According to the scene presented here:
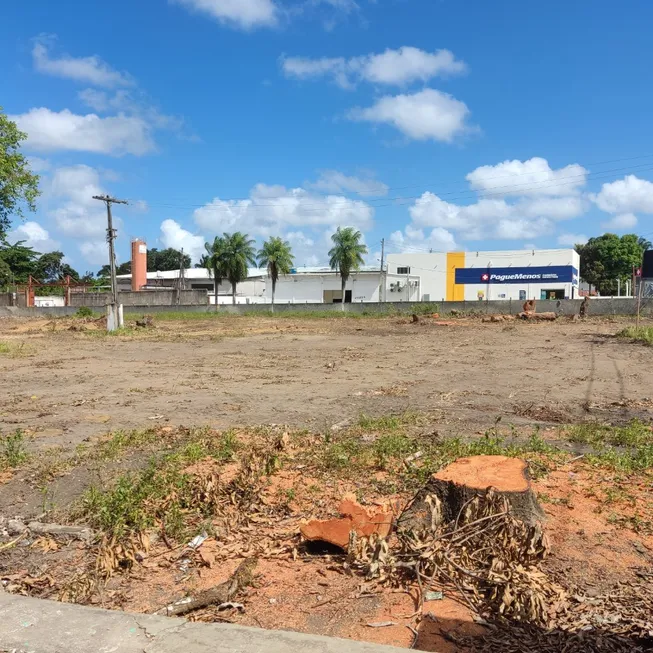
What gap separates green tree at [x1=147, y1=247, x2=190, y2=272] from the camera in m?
124

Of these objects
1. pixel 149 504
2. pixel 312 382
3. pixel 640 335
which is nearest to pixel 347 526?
pixel 149 504

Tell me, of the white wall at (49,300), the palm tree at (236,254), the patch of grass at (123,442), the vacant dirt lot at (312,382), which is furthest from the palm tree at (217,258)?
the patch of grass at (123,442)

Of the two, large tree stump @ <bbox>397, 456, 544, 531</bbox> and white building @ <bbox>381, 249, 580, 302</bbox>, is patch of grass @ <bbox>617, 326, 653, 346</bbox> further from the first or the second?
white building @ <bbox>381, 249, 580, 302</bbox>

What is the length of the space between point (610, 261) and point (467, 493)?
89.8 meters

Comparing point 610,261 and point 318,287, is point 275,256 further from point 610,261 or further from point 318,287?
point 610,261

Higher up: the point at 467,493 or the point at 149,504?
the point at 467,493

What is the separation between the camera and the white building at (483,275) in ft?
204

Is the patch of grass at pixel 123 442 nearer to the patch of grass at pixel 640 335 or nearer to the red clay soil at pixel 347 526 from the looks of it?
the red clay soil at pixel 347 526

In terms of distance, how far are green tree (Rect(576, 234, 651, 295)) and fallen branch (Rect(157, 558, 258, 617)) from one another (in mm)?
87579

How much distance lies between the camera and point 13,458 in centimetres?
671

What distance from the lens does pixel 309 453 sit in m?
6.75

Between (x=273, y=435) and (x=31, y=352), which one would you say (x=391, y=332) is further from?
(x=273, y=435)

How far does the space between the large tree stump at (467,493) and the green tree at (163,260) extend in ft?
405

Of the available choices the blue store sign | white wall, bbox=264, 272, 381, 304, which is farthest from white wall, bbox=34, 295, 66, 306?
the blue store sign
